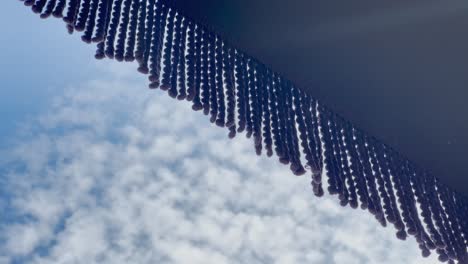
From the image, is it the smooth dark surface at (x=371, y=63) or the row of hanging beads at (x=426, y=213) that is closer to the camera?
the row of hanging beads at (x=426, y=213)

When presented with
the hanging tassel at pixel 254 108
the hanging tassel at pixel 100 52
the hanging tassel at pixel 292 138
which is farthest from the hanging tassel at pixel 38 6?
the hanging tassel at pixel 292 138

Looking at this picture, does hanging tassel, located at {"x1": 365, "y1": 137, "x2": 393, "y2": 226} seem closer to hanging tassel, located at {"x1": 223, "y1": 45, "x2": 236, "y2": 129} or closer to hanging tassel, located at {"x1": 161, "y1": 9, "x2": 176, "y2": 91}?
hanging tassel, located at {"x1": 223, "y1": 45, "x2": 236, "y2": 129}

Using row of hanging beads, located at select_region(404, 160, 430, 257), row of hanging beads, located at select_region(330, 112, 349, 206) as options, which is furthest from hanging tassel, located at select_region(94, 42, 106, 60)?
row of hanging beads, located at select_region(404, 160, 430, 257)

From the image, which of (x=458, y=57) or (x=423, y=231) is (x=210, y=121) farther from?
(x=458, y=57)

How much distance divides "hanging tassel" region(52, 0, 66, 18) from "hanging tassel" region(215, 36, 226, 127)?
82 centimetres

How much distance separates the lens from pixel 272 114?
117 inches

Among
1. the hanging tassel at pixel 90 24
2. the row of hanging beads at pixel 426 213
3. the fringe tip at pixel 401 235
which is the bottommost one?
the fringe tip at pixel 401 235

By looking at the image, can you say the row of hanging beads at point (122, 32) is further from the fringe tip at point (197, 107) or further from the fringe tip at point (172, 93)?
the fringe tip at point (197, 107)

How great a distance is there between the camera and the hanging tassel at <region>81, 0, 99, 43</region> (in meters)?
2.75

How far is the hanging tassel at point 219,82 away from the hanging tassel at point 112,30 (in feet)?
1.79

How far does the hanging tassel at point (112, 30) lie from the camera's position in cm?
278

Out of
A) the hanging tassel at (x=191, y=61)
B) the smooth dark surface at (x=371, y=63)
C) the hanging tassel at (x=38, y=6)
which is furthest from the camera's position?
the smooth dark surface at (x=371, y=63)

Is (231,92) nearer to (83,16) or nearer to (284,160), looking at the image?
(284,160)

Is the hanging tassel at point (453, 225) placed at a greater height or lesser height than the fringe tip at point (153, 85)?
lesser
